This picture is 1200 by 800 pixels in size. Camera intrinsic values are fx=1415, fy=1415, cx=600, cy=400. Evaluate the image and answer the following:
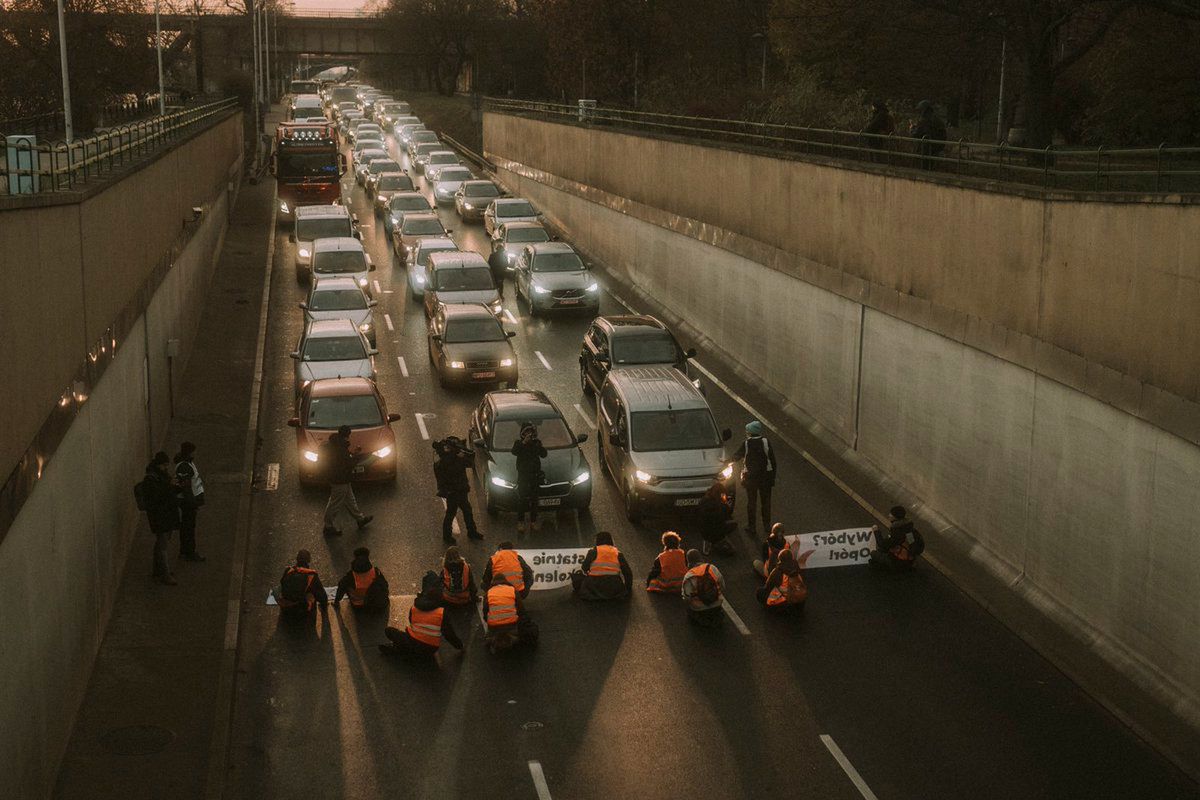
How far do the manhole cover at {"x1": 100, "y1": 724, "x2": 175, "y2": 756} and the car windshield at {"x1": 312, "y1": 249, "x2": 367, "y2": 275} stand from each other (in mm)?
24231

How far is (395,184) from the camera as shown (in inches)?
2213

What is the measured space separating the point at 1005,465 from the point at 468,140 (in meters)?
80.1

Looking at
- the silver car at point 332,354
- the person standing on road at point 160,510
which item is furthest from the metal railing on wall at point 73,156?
the silver car at point 332,354

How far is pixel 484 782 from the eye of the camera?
43.1 feet

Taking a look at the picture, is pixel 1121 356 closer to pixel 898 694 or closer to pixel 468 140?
pixel 898 694

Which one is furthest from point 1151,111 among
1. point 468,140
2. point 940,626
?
point 468,140

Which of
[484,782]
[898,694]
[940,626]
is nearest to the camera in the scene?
[484,782]

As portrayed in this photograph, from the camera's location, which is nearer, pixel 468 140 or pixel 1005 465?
pixel 1005 465

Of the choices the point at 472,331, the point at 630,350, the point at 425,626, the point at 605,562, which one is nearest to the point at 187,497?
Result: the point at 425,626

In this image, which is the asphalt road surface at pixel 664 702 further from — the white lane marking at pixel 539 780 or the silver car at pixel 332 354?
the silver car at pixel 332 354

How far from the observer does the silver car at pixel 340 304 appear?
3206 centimetres

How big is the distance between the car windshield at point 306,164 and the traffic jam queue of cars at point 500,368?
518 cm

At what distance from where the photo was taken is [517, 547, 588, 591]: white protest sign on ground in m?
18.2

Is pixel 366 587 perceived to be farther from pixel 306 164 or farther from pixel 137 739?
pixel 306 164
